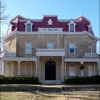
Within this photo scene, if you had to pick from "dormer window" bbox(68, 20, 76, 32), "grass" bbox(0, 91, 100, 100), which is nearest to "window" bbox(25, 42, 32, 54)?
"dormer window" bbox(68, 20, 76, 32)

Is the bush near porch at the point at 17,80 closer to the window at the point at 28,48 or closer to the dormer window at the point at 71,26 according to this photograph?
the window at the point at 28,48

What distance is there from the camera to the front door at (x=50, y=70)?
3894 cm

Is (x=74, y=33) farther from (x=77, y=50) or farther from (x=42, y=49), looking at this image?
(x=42, y=49)

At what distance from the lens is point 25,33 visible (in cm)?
3944

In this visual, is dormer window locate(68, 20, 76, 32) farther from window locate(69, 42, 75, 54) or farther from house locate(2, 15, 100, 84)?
window locate(69, 42, 75, 54)

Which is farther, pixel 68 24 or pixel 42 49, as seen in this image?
pixel 68 24

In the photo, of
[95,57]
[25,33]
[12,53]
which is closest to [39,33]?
[25,33]

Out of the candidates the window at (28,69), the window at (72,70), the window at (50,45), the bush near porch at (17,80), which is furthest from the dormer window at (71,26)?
the bush near porch at (17,80)

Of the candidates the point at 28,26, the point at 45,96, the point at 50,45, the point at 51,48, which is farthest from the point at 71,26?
the point at 45,96

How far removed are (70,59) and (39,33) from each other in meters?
6.31

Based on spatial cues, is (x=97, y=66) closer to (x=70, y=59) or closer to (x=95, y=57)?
(x=95, y=57)

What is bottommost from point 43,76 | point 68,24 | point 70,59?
point 43,76

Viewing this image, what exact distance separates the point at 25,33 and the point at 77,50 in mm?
8420

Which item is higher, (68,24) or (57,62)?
(68,24)
